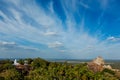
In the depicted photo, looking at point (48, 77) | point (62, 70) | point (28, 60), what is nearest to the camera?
point (48, 77)

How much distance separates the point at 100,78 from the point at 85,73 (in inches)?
212

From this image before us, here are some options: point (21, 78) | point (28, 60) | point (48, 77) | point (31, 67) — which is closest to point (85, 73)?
point (48, 77)

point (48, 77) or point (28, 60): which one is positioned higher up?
A: point (28, 60)

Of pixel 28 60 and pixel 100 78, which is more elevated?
pixel 28 60

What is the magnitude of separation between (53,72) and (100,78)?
14.5 metres

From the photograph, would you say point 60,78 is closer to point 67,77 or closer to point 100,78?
point 67,77

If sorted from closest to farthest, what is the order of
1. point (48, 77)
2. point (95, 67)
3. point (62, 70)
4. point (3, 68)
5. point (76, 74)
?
point (48, 77) < point (76, 74) < point (62, 70) < point (3, 68) < point (95, 67)

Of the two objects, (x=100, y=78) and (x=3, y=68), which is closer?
(x=100, y=78)

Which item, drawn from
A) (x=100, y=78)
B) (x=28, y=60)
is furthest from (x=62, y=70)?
(x=28, y=60)

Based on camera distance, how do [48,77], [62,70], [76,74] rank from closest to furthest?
1. [48,77]
2. [76,74]
3. [62,70]

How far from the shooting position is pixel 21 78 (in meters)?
61.6

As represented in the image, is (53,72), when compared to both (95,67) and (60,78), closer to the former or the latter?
(60,78)

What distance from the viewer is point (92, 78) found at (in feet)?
205

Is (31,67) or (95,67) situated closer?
(31,67)
